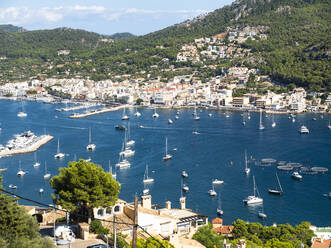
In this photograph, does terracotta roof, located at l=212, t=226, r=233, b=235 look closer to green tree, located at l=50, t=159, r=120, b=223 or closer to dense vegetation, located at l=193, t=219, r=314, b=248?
dense vegetation, located at l=193, t=219, r=314, b=248

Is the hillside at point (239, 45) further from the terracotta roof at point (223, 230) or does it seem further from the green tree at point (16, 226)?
the green tree at point (16, 226)

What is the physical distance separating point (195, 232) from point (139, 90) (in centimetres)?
4477

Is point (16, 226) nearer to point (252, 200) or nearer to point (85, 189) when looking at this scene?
point (85, 189)

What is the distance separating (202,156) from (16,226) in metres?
18.7

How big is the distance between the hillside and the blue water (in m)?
15.3

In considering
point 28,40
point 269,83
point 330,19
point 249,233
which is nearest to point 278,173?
point 249,233

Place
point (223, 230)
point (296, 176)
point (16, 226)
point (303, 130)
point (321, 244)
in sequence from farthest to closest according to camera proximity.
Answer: point (303, 130) → point (296, 176) → point (223, 230) → point (321, 244) → point (16, 226)


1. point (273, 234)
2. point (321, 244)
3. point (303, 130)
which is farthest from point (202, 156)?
point (321, 244)

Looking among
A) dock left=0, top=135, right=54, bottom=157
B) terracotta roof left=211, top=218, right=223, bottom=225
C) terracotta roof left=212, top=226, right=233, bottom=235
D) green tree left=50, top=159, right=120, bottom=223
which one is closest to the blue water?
dock left=0, top=135, right=54, bottom=157

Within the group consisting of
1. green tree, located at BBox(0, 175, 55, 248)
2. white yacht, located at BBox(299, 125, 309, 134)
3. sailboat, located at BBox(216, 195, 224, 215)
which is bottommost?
sailboat, located at BBox(216, 195, 224, 215)

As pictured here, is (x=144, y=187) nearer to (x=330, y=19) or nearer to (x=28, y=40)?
(x=330, y=19)

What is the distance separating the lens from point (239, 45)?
6994cm

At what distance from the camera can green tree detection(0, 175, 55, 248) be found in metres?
6.73

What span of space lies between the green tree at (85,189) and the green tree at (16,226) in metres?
1.60
